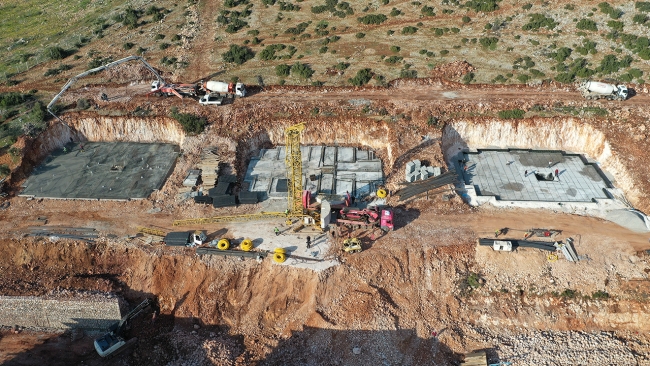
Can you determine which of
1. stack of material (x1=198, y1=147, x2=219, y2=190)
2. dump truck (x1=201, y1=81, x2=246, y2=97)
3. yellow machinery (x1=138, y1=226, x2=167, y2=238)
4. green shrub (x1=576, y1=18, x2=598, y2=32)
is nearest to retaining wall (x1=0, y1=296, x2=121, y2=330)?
yellow machinery (x1=138, y1=226, x2=167, y2=238)

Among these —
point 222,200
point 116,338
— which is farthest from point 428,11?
point 116,338

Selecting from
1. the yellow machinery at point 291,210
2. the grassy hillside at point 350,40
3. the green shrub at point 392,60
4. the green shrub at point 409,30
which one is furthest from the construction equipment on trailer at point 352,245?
the green shrub at point 409,30

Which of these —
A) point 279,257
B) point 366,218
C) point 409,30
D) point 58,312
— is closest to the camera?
point 279,257

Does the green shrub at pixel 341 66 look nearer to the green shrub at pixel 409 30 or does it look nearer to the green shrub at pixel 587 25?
the green shrub at pixel 409 30

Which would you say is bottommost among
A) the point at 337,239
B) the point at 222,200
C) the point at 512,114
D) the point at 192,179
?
the point at 337,239

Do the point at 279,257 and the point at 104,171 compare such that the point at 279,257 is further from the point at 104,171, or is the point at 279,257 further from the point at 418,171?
the point at 104,171

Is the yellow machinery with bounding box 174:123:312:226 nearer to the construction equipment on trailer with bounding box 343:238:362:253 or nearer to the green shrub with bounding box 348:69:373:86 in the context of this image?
the construction equipment on trailer with bounding box 343:238:362:253
